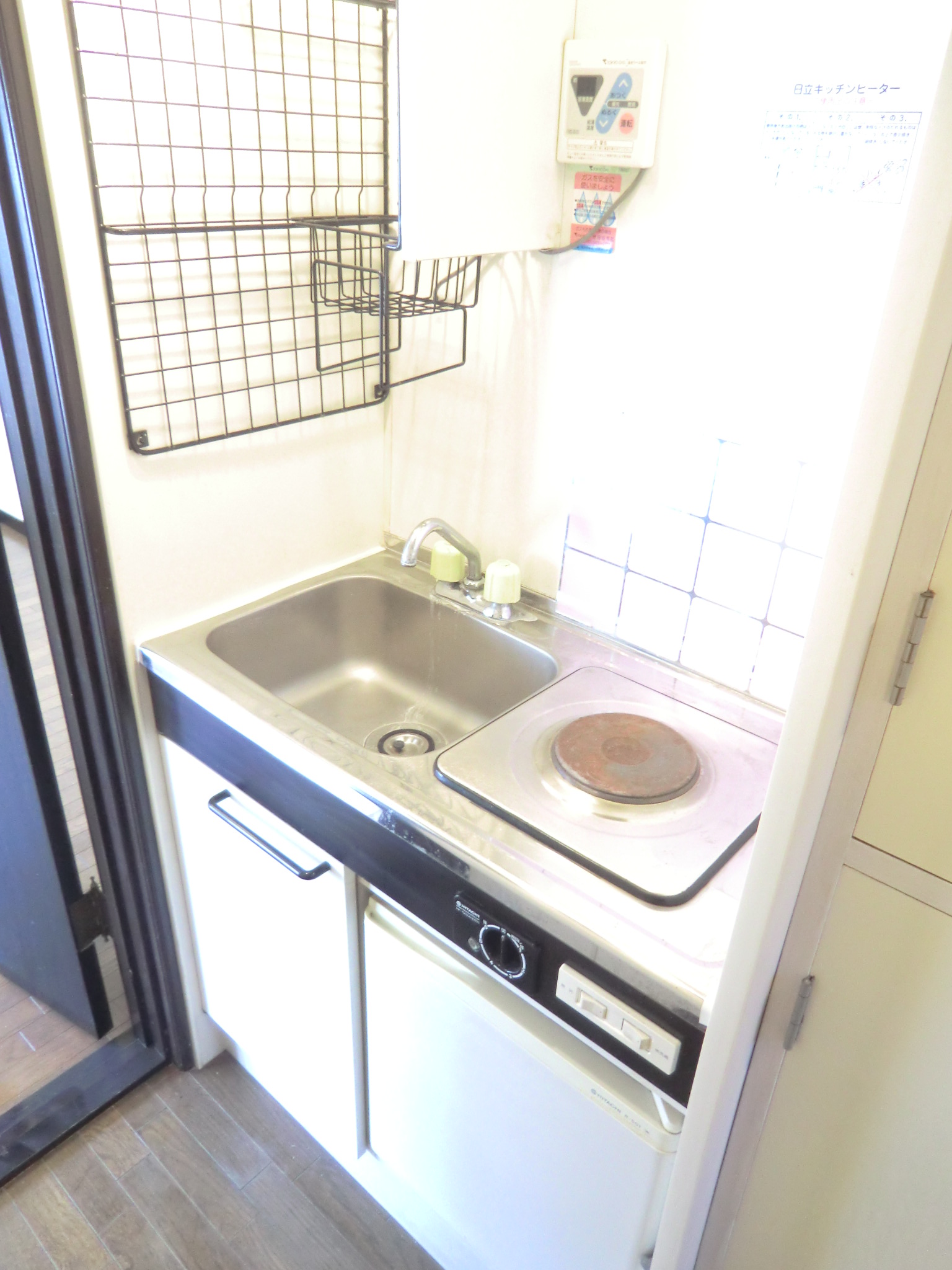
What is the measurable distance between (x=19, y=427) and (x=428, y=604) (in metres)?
0.69

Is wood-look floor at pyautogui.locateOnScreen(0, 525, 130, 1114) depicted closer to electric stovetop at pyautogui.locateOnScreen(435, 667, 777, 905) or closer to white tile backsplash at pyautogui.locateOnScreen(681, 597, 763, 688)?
electric stovetop at pyautogui.locateOnScreen(435, 667, 777, 905)

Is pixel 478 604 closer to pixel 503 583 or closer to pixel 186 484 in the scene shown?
pixel 503 583

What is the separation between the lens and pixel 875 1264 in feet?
2.55

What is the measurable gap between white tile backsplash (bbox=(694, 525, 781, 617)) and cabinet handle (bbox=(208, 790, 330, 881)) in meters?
0.67

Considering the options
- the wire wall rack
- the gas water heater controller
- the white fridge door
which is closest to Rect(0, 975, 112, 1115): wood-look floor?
the white fridge door

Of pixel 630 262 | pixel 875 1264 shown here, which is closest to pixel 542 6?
pixel 630 262

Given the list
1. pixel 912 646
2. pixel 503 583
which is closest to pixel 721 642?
pixel 503 583

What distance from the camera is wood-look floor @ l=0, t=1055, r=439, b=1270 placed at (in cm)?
143

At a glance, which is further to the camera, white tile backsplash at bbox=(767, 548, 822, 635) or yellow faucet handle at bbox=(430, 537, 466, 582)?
yellow faucet handle at bbox=(430, 537, 466, 582)

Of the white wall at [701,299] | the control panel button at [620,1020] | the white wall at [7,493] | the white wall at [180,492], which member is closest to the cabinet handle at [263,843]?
the white wall at [180,492]

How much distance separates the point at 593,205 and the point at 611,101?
0.42 feet

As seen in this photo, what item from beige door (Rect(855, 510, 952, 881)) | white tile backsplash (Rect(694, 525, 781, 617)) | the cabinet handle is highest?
beige door (Rect(855, 510, 952, 881))

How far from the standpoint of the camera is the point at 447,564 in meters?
1.52

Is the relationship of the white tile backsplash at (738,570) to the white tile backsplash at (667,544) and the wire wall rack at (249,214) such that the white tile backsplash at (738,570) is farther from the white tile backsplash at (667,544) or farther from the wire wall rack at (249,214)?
the wire wall rack at (249,214)
